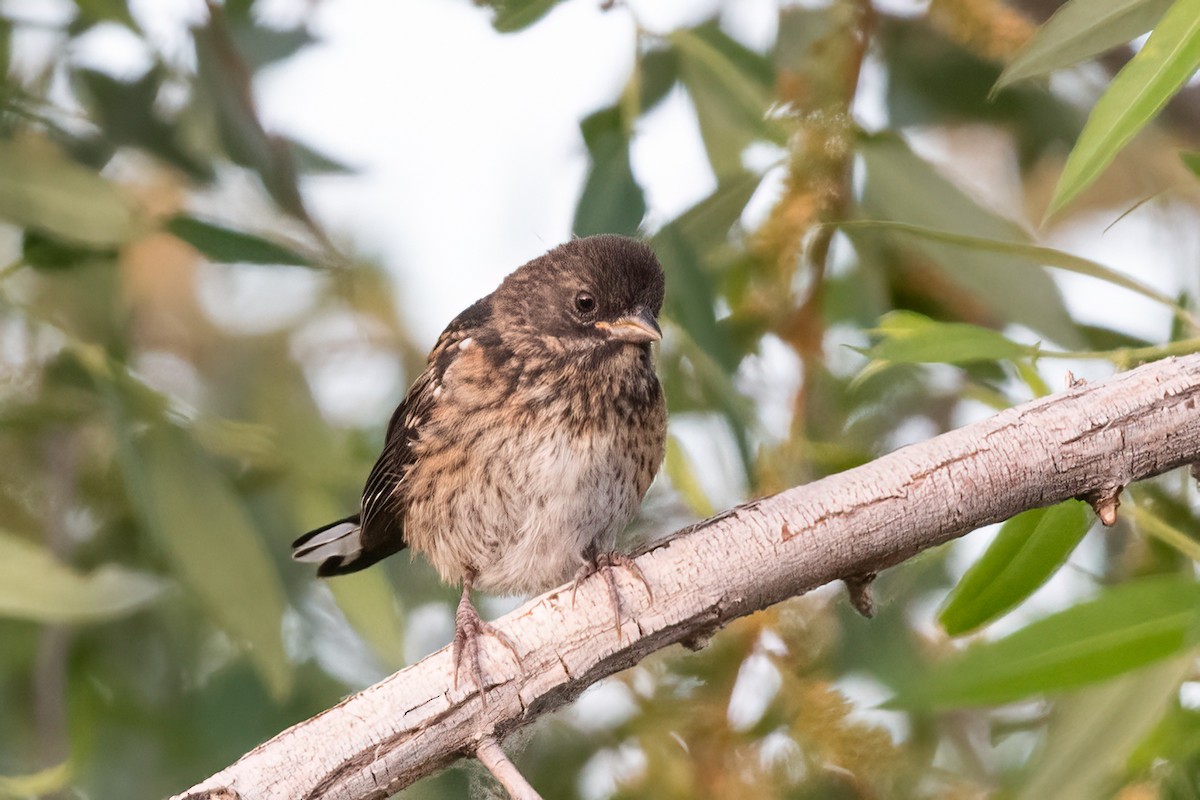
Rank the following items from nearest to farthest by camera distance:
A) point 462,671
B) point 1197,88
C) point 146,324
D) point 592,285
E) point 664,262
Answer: point 462,671 → point 664,262 → point 592,285 → point 1197,88 → point 146,324

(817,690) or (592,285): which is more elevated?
(592,285)

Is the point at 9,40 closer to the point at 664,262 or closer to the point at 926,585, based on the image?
the point at 664,262

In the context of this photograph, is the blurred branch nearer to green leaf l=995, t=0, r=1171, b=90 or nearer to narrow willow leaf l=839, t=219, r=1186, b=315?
narrow willow leaf l=839, t=219, r=1186, b=315

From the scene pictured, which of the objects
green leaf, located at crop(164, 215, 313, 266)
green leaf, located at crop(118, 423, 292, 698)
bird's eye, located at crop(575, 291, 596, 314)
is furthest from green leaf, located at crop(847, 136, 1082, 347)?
green leaf, located at crop(118, 423, 292, 698)

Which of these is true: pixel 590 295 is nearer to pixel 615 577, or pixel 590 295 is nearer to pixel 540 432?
pixel 540 432

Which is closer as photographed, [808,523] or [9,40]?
[808,523]

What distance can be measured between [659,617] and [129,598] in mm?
1000

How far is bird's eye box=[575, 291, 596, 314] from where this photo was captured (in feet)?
9.75

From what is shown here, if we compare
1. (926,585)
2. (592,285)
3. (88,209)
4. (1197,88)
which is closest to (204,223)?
(88,209)

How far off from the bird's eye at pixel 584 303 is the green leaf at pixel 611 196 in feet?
0.94

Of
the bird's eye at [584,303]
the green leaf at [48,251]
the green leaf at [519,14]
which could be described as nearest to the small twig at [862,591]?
the bird's eye at [584,303]

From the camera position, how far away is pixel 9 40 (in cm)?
323

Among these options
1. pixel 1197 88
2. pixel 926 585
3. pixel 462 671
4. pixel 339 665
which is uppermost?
pixel 1197 88

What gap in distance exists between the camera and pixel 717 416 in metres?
2.87
